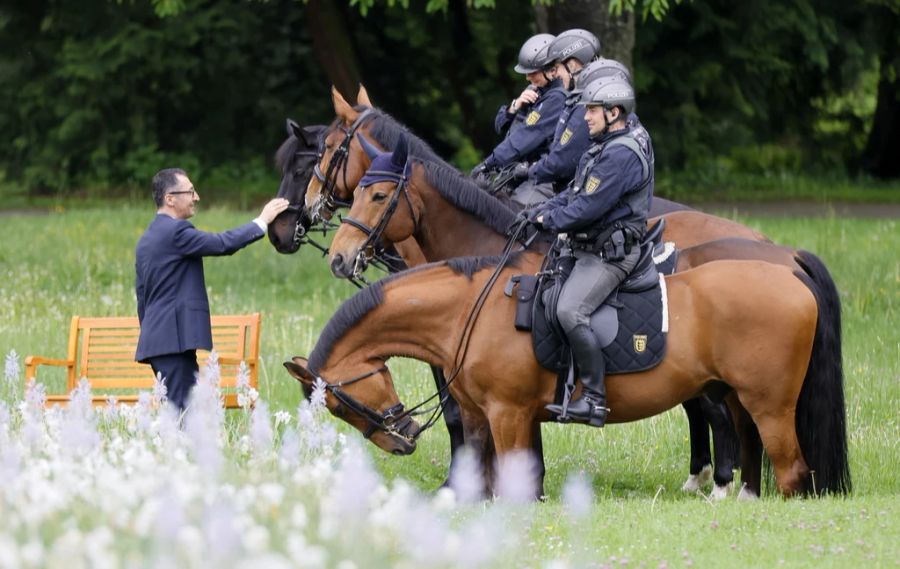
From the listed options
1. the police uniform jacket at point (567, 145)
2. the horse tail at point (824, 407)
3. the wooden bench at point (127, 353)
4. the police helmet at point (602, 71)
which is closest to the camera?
the police helmet at point (602, 71)

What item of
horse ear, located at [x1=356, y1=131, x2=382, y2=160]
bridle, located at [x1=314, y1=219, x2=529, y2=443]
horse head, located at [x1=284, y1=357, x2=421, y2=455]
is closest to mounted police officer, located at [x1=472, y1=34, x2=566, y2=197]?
horse ear, located at [x1=356, y1=131, x2=382, y2=160]

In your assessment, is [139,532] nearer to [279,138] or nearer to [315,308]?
[315,308]

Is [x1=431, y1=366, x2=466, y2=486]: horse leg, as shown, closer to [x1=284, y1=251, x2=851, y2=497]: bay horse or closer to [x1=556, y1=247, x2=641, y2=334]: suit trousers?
[x1=284, y1=251, x2=851, y2=497]: bay horse

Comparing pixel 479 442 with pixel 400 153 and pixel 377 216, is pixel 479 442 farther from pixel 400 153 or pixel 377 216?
pixel 400 153

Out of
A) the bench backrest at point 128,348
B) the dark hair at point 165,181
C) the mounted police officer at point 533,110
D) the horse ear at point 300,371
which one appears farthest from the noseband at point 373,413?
the bench backrest at point 128,348

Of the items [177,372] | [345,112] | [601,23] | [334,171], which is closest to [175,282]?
[177,372]

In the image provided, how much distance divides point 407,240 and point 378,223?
446 millimetres

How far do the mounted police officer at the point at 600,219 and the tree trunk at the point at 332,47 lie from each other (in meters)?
15.6

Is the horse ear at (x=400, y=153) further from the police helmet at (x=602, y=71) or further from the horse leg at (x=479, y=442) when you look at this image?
the horse leg at (x=479, y=442)

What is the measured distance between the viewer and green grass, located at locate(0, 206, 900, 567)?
276 inches

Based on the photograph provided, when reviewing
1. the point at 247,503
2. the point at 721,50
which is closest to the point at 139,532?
the point at 247,503

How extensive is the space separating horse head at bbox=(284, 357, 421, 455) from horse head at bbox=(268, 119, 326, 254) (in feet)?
7.93

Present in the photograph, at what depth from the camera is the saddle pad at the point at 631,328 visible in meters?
8.08

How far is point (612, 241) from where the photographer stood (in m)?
8.01
